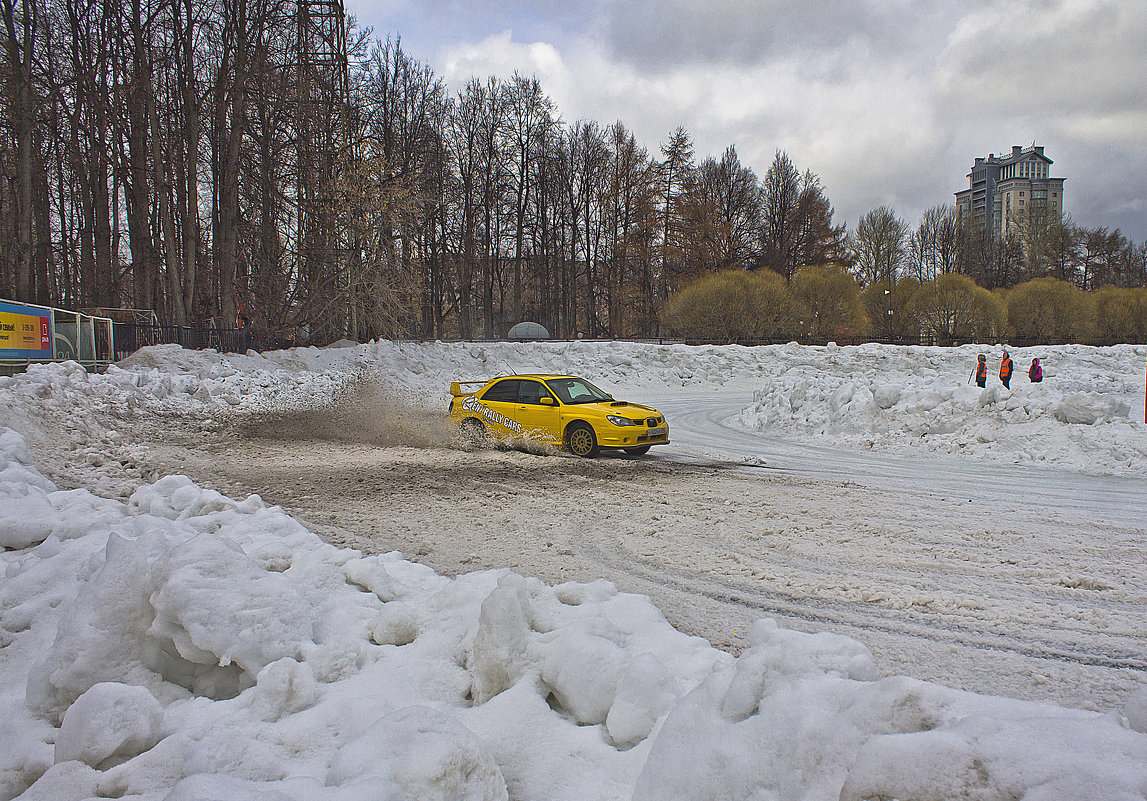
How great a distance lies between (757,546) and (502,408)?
7.36m

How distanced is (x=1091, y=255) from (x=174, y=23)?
7850 centimetres

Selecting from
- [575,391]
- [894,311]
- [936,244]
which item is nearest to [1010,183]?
[936,244]

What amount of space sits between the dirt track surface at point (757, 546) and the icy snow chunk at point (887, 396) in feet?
17.3

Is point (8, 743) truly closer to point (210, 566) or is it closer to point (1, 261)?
point (210, 566)

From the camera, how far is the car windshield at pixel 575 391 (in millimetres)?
12445

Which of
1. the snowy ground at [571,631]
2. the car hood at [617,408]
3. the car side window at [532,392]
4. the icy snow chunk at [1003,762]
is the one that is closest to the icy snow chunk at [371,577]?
the snowy ground at [571,631]

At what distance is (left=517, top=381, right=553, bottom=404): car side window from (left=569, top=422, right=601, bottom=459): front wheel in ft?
2.82

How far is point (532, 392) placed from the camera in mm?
12766

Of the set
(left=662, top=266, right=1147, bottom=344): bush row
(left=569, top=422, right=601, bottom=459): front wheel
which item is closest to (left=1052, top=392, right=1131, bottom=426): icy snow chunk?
(left=569, top=422, right=601, bottom=459): front wheel

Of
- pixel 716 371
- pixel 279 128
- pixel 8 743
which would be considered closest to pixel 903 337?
pixel 716 371

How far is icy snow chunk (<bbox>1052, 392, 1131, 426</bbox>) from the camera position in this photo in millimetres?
11828

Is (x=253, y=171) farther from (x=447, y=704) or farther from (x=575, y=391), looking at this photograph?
(x=447, y=704)

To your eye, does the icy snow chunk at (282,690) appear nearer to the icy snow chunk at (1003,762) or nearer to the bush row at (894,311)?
the icy snow chunk at (1003,762)

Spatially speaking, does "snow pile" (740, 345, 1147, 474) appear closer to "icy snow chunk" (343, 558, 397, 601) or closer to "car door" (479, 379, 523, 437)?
"car door" (479, 379, 523, 437)
